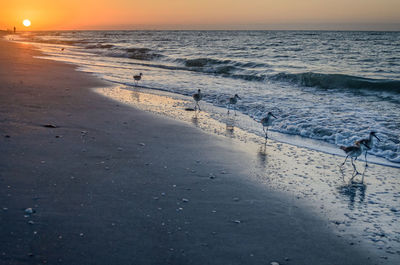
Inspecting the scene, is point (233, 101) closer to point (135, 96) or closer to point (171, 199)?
point (135, 96)

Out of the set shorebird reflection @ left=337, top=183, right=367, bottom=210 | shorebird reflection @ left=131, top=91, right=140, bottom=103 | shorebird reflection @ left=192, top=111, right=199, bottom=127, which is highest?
shorebird reflection @ left=131, top=91, right=140, bottom=103

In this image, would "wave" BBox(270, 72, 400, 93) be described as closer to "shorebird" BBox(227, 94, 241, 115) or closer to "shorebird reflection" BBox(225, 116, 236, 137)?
"shorebird" BBox(227, 94, 241, 115)

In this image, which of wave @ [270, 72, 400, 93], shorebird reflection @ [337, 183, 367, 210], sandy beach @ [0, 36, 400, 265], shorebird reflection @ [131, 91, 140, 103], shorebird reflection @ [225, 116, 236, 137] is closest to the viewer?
sandy beach @ [0, 36, 400, 265]

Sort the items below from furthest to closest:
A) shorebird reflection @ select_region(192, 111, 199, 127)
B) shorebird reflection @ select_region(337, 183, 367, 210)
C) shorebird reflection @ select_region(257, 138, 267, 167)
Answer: shorebird reflection @ select_region(192, 111, 199, 127)
shorebird reflection @ select_region(257, 138, 267, 167)
shorebird reflection @ select_region(337, 183, 367, 210)

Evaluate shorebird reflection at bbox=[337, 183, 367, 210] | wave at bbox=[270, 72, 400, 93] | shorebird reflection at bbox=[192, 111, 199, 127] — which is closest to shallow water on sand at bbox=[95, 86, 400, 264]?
shorebird reflection at bbox=[337, 183, 367, 210]

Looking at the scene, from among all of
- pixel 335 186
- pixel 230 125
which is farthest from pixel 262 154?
pixel 230 125

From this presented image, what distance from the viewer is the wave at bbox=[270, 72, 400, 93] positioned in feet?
55.0

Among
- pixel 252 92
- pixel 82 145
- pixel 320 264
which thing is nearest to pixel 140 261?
pixel 320 264

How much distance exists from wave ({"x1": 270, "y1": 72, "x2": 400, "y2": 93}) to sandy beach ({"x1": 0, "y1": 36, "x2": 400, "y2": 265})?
1107cm

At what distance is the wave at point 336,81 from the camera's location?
55.0ft

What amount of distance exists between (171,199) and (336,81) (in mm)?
15757

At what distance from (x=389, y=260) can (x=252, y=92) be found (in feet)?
39.8

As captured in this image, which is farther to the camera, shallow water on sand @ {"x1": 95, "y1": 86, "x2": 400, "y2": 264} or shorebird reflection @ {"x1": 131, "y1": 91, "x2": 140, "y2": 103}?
shorebird reflection @ {"x1": 131, "y1": 91, "x2": 140, "y2": 103}

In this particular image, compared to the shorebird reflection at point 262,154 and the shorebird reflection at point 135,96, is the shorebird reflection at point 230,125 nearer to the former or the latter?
the shorebird reflection at point 262,154
